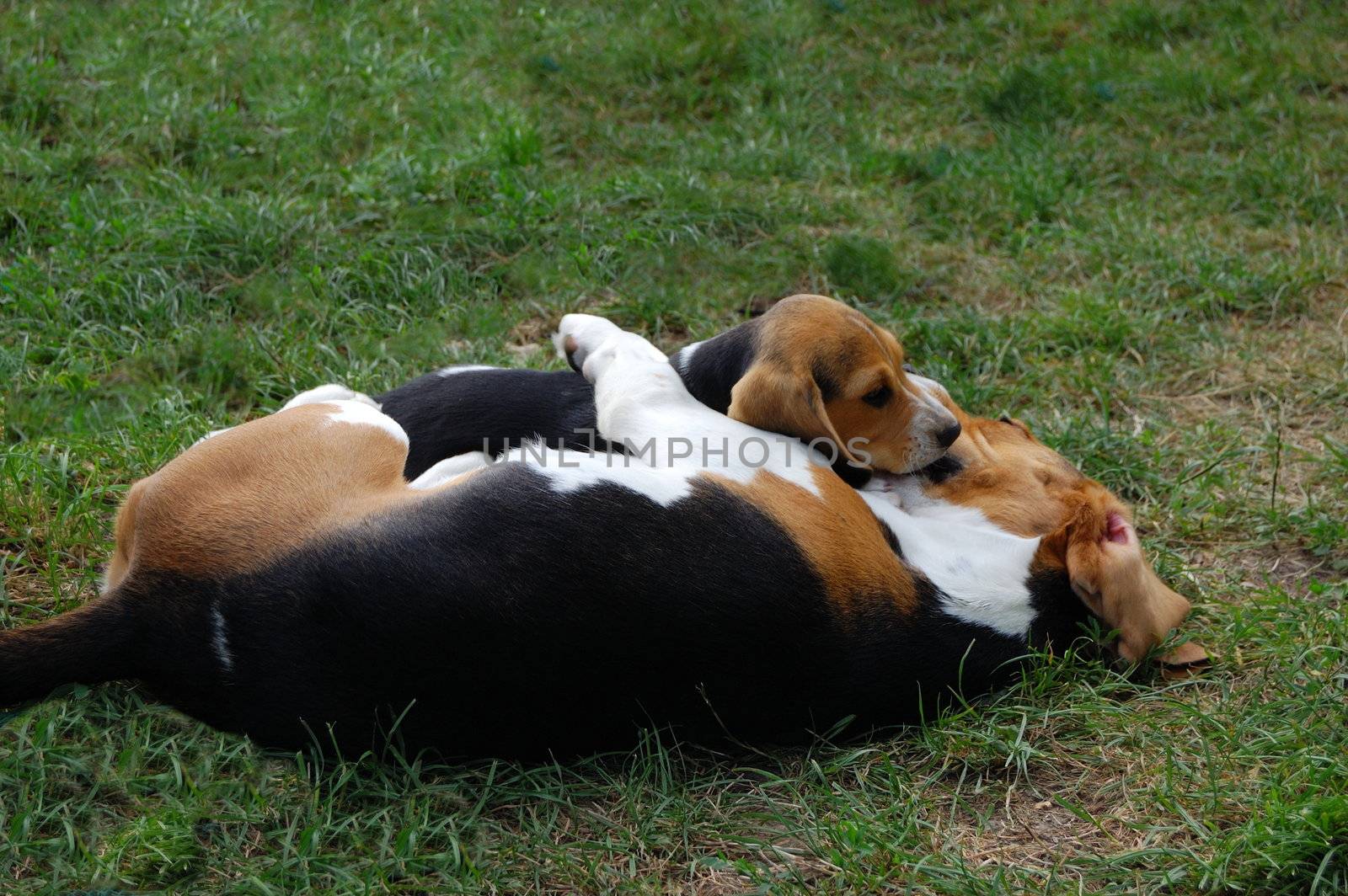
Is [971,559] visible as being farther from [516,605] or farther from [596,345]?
[596,345]

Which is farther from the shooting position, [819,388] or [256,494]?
[819,388]

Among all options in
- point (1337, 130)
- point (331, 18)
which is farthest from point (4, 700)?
point (1337, 130)

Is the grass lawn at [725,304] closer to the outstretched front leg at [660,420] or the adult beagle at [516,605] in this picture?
the adult beagle at [516,605]

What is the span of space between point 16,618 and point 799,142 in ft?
17.6

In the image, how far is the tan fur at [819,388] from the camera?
13.7 feet

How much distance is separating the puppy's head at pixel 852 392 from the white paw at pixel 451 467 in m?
0.84

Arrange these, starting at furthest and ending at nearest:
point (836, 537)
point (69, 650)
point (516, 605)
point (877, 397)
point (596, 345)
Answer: point (596, 345) → point (877, 397) → point (836, 537) → point (69, 650) → point (516, 605)

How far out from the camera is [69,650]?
3.32 metres

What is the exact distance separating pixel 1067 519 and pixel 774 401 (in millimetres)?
1004

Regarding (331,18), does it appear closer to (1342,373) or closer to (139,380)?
(139,380)

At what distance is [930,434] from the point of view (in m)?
4.36

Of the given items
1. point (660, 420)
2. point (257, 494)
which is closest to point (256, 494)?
point (257, 494)

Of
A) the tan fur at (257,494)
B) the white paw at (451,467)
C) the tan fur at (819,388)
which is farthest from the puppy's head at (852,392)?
the tan fur at (257,494)

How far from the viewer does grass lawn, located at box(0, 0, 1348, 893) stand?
3344 mm
